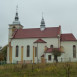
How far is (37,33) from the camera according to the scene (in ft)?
169

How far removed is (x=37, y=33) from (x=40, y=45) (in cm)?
484

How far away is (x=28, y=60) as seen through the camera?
161 ft

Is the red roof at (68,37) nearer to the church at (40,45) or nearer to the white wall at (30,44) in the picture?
the church at (40,45)

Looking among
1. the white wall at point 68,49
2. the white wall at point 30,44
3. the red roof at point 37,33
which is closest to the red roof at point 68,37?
the white wall at point 68,49

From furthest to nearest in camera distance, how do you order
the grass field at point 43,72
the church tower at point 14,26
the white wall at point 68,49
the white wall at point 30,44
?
the church tower at point 14,26 → the white wall at point 30,44 → the white wall at point 68,49 → the grass field at point 43,72

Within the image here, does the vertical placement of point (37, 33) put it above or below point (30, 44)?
above

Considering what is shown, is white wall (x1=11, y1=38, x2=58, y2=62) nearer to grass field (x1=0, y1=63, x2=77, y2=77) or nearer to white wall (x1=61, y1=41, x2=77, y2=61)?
white wall (x1=61, y1=41, x2=77, y2=61)

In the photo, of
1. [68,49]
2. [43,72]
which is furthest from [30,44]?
[43,72]

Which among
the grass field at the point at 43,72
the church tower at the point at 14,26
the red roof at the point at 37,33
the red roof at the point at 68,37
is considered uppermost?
the church tower at the point at 14,26

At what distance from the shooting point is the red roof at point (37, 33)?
49.7 meters

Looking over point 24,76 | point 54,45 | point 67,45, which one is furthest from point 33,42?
point 24,76

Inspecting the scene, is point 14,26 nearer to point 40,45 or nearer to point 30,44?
point 30,44

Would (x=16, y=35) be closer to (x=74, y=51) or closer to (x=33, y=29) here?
(x=33, y=29)

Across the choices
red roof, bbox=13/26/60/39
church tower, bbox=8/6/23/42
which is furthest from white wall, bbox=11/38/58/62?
church tower, bbox=8/6/23/42
